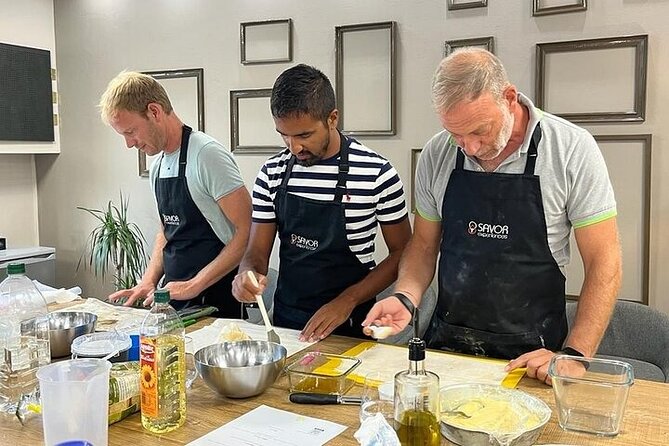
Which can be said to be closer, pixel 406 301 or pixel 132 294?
pixel 406 301

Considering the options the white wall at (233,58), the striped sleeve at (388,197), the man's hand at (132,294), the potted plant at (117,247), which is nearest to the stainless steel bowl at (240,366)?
the striped sleeve at (388,197)

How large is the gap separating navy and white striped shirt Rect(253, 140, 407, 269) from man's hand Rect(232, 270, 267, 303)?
337 millimetres

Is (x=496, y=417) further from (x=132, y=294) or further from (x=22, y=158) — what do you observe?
(x=22, y=158)

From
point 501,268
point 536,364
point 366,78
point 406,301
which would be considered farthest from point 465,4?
point 536,364

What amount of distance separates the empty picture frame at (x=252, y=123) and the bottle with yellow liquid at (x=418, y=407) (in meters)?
2.95

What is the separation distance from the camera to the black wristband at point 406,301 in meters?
1.83

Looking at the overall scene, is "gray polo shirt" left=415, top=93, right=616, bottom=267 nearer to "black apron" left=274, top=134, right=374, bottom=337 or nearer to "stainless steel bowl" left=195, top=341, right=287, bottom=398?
"black apron" left=274, top=134, right=374, bottom=337

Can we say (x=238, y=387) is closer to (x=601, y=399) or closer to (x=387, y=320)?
(x=387, y=320)

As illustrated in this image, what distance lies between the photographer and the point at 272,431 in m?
1.33

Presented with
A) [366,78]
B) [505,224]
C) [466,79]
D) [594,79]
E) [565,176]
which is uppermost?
[366,78]

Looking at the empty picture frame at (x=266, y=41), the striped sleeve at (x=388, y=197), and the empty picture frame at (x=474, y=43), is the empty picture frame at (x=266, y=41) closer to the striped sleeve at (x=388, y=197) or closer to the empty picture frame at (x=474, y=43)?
the empty picture frame at (x=474, y=43)

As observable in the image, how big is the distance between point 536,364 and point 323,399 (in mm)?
531

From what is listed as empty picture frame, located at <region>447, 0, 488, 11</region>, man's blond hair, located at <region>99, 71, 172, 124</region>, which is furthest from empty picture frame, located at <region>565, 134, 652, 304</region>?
man's blond hair, located at <region>99, 71, 172, 124</region>

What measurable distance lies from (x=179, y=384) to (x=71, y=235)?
395 centimetres
